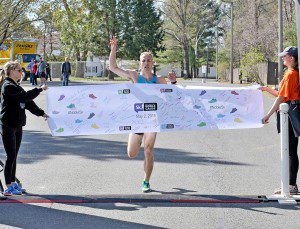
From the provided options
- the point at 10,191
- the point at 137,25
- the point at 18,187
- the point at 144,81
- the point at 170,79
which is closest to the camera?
the point at 10,191

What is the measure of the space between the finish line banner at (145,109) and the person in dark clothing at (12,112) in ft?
1.51

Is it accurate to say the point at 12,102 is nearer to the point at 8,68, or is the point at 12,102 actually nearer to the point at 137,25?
the point at 8,68

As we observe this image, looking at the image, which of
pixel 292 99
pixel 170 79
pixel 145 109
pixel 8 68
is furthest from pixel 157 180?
pixel 8 68

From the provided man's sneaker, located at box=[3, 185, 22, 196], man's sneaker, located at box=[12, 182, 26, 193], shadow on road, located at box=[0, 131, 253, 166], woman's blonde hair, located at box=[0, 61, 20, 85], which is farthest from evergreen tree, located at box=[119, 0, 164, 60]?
man's sneaker, located at box=[3, 185, 22, 196]

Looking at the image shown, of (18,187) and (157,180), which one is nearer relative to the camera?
(18,187)

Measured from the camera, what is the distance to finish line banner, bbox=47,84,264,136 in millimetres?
7727

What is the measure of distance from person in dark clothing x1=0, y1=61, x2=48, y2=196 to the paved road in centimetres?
49

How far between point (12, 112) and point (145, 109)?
5.84ft

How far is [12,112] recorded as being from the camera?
7.25m

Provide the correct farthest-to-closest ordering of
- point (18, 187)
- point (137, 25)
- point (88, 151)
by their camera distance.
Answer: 1. point (137, 25)
2. point (88, 151)
3. point (18, 187)

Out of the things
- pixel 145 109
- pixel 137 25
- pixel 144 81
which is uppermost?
pixel 137 25

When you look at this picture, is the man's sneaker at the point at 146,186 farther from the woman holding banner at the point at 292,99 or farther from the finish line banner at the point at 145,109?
the woman holding banner at the point at 292,99

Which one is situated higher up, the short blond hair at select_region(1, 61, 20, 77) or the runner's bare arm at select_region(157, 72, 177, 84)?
the short blond hair at select_region(1, 61, 20, 77)

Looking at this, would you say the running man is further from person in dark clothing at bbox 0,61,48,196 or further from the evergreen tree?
the evergreen tree
